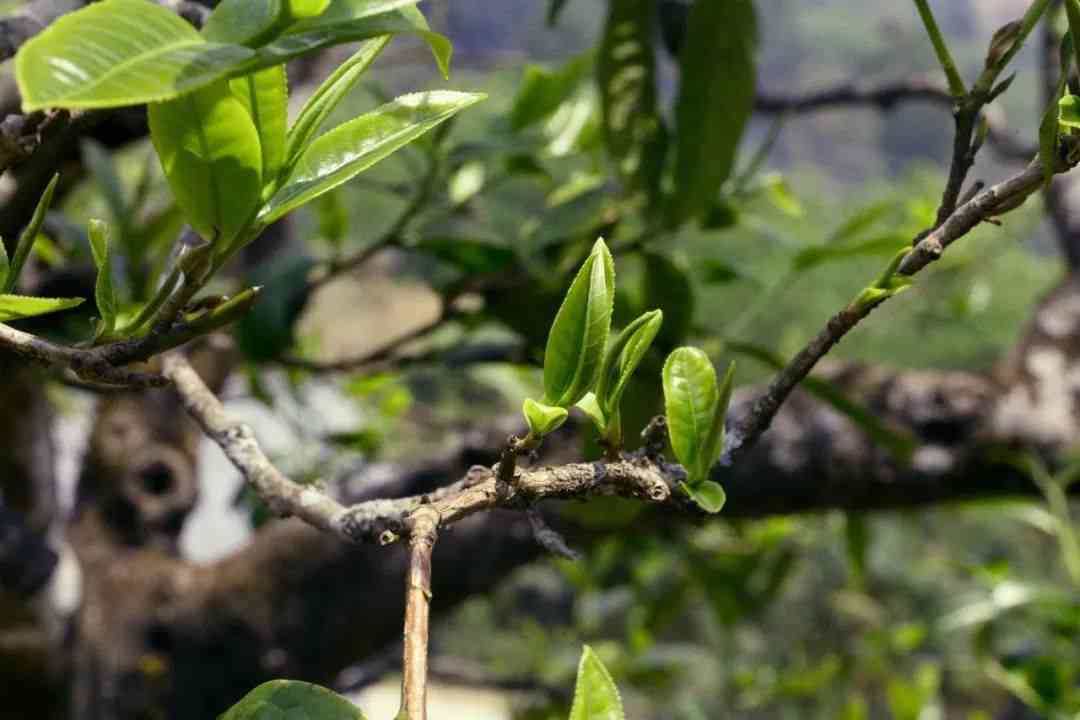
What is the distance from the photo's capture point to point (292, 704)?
23 centimetres

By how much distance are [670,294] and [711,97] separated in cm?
11

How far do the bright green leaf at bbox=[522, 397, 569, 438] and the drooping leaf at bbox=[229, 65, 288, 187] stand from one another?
9cm

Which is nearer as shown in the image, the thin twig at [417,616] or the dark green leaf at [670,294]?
the thin twig at [417,616]

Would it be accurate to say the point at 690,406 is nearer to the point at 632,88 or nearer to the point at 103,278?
the point at 103,278

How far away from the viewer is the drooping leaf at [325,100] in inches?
10.8

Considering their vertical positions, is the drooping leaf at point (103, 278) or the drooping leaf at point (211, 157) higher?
the drooping leaf at point (211, 157)

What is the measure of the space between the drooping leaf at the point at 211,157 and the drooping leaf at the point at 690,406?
0.12 m

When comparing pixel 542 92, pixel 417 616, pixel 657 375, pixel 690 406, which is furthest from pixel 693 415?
pixel 542 92

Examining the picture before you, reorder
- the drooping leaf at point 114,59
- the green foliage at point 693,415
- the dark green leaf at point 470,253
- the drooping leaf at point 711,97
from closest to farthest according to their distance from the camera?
the drooping leaf at point 114,59, the green foliage at point 693,415, the drooping leaf at point 711,97, the dark green leaf at point 470,253

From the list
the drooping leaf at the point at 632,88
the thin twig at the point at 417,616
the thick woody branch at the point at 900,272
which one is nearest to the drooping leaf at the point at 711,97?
the drooping leaf at the point at 632,88

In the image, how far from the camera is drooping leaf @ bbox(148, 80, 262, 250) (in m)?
0.25

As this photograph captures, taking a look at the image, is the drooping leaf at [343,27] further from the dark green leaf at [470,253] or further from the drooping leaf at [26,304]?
the dark green leaf at [470,253]

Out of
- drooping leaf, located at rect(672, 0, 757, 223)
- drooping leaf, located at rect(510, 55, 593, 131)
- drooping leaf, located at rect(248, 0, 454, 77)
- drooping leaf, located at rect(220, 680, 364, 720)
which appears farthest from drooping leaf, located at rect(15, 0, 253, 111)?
drooping leaf, located at rect(510, 55, 593, 131)

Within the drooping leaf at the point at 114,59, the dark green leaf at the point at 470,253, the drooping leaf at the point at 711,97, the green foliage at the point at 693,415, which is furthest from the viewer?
the dark green leaf at the point at 470,253
